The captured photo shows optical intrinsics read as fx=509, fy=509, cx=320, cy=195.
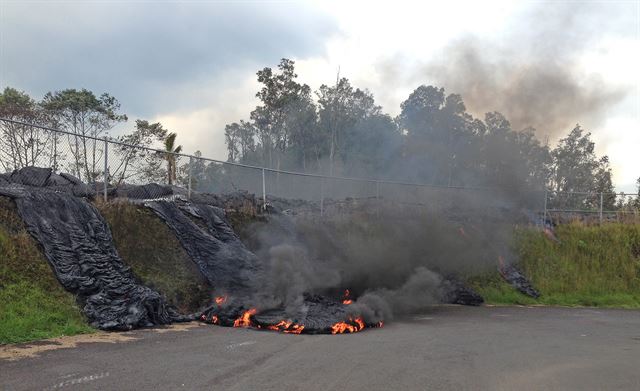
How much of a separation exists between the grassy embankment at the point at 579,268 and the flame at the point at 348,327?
7273mm

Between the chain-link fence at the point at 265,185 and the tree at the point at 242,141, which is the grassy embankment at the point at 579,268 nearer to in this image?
the chain-link fence at the point at 265,185

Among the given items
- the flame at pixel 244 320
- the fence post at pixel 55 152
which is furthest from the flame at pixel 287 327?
the fence post at pixel 55 152

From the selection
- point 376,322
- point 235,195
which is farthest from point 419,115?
point 376,322

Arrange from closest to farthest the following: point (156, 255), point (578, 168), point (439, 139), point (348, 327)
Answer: point (348, 327), point (156, 255), point (439, 139), point (578, 168)

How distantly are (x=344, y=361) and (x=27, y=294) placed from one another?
570 centimetres

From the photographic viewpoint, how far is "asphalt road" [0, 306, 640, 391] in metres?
5.97

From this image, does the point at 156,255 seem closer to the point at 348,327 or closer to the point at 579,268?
the point at 348,327

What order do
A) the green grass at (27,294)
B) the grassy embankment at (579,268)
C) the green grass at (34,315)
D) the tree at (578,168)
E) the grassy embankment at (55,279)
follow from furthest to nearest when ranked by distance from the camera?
1. the tree at (578,168)
2. the grassy embankment at (579,268)
3. the grassy embankment at (55,279)
4. the green grass at (27,294)
5. the green grass at (34,315)

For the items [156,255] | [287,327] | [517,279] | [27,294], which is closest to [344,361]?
[287,327]

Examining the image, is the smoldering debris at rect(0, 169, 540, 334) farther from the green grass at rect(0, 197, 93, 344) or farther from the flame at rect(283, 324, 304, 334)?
the green grass at rect(0, 197, 93, 344)

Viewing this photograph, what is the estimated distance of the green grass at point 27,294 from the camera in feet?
26.1

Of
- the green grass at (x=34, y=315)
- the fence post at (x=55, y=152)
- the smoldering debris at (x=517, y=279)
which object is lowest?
the smoldering debris at (x=517, y=279)

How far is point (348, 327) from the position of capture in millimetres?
9961

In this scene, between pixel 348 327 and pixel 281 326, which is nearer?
pixel 281 326
